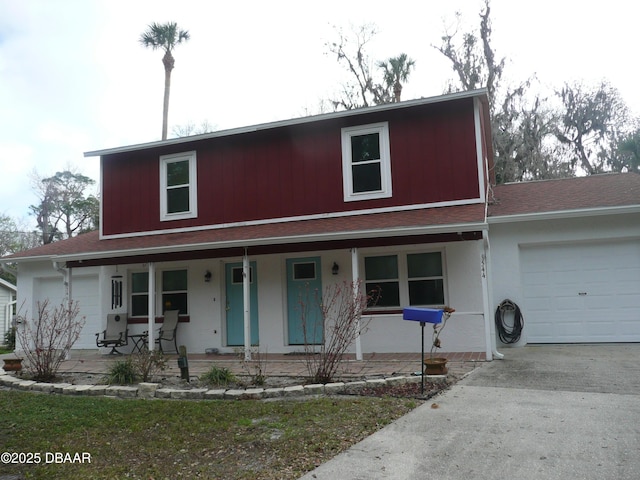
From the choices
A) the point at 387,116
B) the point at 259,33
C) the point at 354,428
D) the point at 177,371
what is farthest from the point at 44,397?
the point at 259,33

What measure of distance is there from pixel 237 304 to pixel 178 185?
3303 millimetres

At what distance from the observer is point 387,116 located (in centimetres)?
1086

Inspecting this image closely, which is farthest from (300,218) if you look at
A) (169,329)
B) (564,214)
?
(564,214)

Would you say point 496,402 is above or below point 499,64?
below

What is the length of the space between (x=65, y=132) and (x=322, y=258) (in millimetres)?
18460

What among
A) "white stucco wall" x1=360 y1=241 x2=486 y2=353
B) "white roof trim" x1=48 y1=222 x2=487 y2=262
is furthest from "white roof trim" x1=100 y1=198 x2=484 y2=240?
"white roof trim" x1=48 y1=222 x2=487 y2=262

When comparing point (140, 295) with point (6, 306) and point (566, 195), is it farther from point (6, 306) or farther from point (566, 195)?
point (6, 306)

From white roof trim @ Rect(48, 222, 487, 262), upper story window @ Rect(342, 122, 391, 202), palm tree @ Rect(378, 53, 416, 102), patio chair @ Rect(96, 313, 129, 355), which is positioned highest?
palm tree @ Rect(378, 53, 416, 102)

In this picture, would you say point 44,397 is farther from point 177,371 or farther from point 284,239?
point 284,239

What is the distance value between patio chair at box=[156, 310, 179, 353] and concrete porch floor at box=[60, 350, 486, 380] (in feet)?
1.70

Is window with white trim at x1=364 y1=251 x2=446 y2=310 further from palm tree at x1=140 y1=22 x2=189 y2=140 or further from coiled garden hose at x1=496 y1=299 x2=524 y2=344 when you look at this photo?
palm tree at x1=140 y1=22 x2=189 y2=140

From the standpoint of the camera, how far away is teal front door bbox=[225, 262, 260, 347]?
11383 mm

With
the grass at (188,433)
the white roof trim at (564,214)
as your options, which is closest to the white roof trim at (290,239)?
the white roof trim at (564,214)

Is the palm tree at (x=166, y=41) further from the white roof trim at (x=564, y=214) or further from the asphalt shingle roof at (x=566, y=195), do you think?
the white roof trim at (x=564, y=214)
